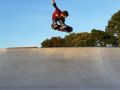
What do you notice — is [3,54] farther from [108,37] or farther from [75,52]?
A: [108,37]

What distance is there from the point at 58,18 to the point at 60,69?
2547 mm

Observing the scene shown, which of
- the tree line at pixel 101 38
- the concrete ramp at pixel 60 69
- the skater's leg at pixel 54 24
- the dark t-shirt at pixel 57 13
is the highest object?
the tree line at pixel 101 38

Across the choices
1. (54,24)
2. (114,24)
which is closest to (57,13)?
(54,24)

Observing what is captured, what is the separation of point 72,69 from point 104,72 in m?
0.80

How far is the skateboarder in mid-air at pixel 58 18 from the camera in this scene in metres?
11.4

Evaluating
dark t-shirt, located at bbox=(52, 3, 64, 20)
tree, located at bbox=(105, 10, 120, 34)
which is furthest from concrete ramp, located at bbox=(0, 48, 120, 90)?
tree, located at bbox=(105, 10, 120, 34)

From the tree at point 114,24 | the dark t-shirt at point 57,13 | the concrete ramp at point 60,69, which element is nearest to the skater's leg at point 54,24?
the dark t-shirt at point 57,13

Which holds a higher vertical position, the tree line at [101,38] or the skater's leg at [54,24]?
the tree line at [101,38]

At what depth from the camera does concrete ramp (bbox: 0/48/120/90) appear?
8.77 metres

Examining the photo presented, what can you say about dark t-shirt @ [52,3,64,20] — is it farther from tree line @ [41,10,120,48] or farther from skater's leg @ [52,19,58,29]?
tree line @ [41,10,120,48]

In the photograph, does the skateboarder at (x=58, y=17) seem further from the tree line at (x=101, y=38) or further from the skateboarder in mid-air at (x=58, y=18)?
the tree line at (x=101, y=38)

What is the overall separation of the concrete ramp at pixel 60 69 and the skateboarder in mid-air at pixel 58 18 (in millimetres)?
1575

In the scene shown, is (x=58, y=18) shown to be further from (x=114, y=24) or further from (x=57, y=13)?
(x=114, y=24)

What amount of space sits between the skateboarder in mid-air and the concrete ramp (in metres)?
1.57
